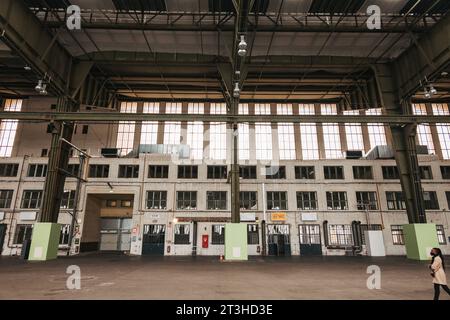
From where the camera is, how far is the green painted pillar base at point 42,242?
1942cm

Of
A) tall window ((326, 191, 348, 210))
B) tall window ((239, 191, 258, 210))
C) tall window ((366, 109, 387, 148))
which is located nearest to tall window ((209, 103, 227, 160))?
tall window ((239, 191, 258, 210))

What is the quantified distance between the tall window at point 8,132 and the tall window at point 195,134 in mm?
22891

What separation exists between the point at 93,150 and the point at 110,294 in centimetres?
3038

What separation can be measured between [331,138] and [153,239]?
85.9ft

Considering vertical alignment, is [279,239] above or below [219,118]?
below

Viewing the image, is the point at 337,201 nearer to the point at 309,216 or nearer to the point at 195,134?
the point at 309,216

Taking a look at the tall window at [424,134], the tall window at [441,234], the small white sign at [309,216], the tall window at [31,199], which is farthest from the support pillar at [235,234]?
the tall window at [424,134]

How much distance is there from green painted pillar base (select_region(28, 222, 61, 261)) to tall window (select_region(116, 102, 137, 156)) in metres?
16.7

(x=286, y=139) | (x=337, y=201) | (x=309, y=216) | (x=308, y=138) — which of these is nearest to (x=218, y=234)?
(x=309, y=216)

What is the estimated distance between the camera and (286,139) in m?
35.9

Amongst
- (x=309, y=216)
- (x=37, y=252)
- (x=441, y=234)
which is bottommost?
(x=37, y=252)

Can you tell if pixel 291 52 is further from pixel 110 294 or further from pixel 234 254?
pixel 110 294

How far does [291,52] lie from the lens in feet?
80.9

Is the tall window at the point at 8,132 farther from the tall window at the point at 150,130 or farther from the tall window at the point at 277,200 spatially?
the tall window at the point at 277,200
